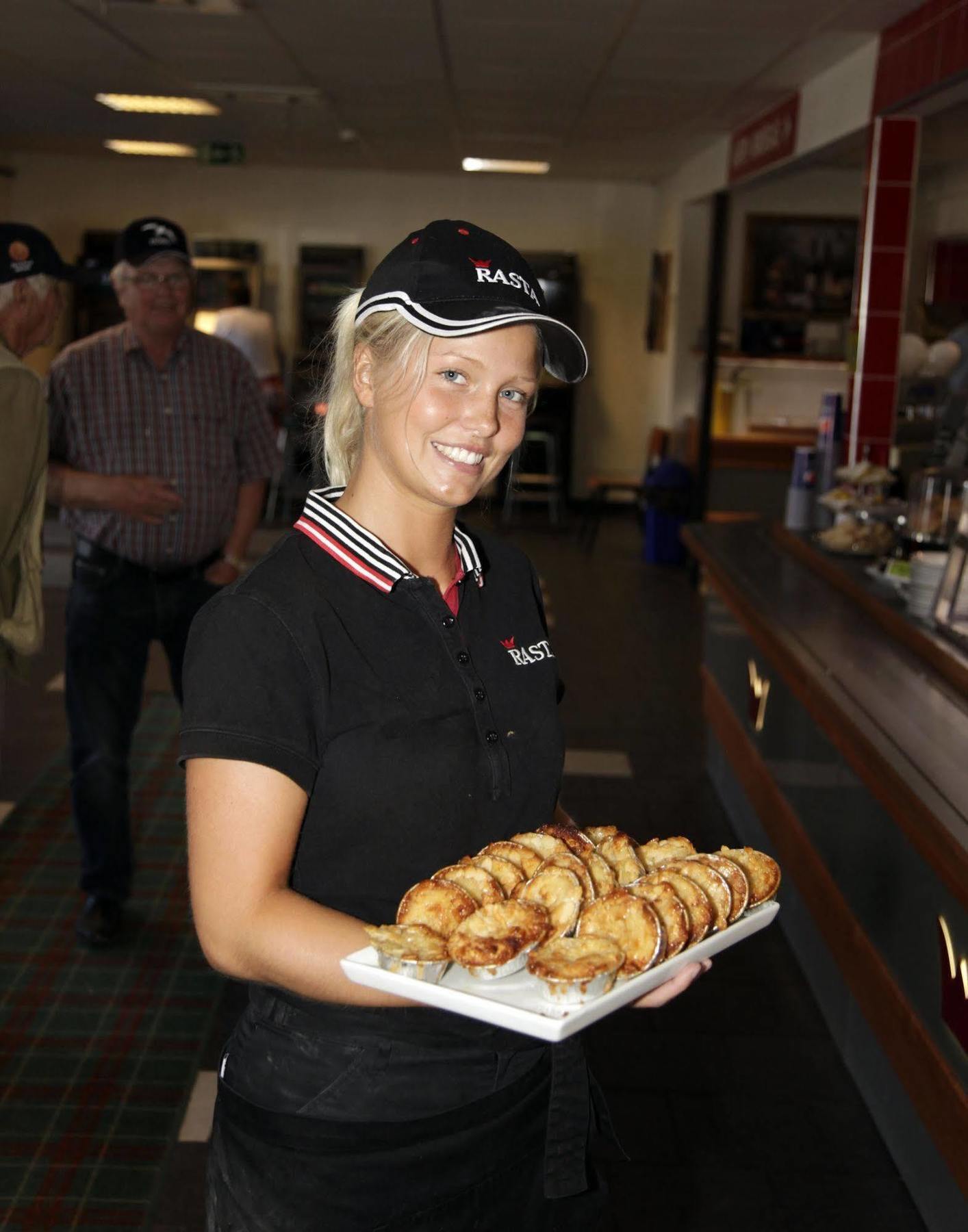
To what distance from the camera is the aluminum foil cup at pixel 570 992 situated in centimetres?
114

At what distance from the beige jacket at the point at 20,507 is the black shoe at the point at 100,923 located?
92cm

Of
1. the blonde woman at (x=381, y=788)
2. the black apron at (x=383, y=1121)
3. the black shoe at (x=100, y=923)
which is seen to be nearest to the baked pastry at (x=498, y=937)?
the blonde woman at (x=381, y=788)

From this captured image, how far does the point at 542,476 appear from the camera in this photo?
12.1 metres

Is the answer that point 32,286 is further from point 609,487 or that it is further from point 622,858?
point 609,487

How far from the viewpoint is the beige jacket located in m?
2.69

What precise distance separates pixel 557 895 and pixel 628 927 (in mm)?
84

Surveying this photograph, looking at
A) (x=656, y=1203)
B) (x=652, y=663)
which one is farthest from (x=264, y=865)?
(x=652, y=663)

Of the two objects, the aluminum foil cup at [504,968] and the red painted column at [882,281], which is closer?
the aluminum foil cup at [504,968]

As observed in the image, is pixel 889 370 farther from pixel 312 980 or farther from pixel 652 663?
pixel 312 980

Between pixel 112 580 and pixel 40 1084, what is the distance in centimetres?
125

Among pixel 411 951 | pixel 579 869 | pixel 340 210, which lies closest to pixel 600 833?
pixel 579 869

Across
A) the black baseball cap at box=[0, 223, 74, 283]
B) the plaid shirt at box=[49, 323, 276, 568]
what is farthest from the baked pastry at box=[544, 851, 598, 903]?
the plaid shirt at box=[49, 323, 276, 568]

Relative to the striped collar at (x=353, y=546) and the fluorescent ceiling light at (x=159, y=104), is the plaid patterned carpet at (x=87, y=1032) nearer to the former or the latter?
the striped collar at (x=353, y=546)

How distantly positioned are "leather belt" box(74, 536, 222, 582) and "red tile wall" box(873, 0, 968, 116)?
10.6 feet
